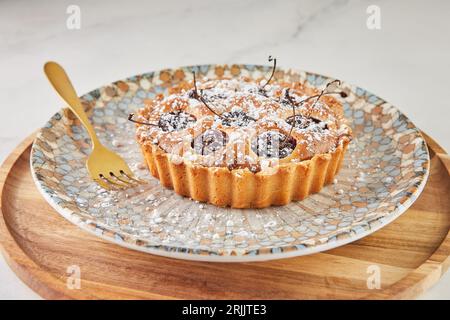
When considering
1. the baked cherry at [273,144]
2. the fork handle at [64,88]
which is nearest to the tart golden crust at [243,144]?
the baked cherry at [273,144]

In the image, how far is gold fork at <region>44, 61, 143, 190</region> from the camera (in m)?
2.80

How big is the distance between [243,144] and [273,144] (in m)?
0.14

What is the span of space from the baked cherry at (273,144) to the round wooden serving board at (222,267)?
1.61 ft

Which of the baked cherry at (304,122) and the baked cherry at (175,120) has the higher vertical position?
the baked cherry at (175,120)

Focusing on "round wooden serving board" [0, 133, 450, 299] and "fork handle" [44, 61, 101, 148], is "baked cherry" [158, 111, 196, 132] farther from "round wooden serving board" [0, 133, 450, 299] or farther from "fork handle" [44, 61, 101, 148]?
"round wooden serving board" [0, 133, 450, 299]

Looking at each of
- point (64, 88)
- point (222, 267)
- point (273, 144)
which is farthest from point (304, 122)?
point (64, 88)

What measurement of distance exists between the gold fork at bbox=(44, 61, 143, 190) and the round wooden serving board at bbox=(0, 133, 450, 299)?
0.96 feet

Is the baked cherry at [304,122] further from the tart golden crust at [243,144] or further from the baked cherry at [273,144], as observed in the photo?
the baked cherry at [273,144]

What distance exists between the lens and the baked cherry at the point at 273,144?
105 inches

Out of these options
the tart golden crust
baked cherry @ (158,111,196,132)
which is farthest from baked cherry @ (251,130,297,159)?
baked cherry @ (158,111,196,132)

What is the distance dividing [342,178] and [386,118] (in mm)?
467

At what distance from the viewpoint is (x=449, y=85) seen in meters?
4.01

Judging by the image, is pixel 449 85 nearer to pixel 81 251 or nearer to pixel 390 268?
pixel 390 268

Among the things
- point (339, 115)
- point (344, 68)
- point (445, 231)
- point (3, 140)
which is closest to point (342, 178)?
point (339, 115)
